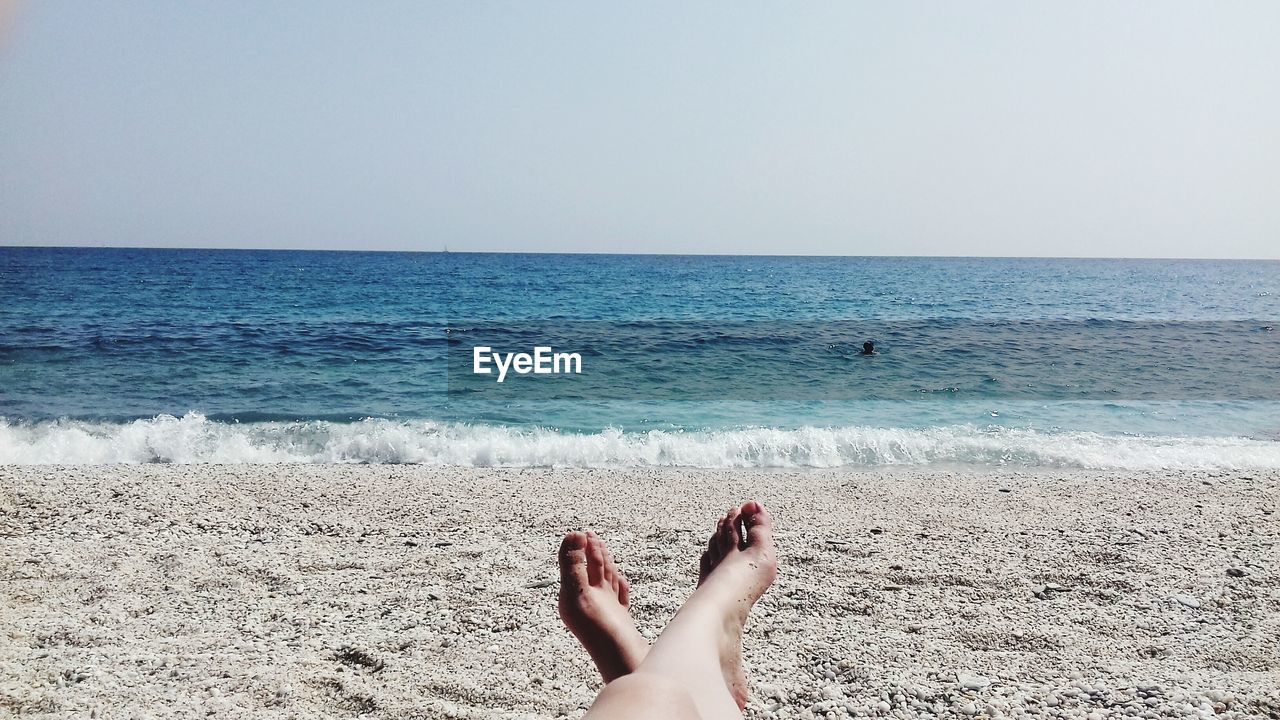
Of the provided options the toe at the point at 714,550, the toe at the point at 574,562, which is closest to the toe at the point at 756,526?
the toe at the point at 714,550

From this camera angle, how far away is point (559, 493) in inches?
203

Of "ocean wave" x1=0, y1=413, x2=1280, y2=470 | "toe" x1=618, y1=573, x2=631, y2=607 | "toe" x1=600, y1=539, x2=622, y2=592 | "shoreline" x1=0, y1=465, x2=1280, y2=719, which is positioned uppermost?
"toe" x1=600, y1=539, x2=622, y2=592

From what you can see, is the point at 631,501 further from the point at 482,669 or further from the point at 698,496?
the point at 482,669

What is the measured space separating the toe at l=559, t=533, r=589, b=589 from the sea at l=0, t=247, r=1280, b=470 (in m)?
4.39

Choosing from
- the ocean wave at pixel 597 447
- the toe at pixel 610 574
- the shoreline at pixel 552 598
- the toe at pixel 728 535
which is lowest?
the ocean wave at pixel 597 447

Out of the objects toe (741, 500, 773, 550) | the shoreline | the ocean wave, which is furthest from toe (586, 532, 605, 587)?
the ocean wave

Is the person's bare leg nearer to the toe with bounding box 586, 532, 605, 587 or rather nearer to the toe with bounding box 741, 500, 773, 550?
the toe with bounding box 741, 500, 773, 550

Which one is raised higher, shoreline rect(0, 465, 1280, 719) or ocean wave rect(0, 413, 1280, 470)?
shoreline rect(0, 465, 1280, 719)

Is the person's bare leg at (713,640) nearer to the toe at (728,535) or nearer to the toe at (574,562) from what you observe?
the toe at (728,535)

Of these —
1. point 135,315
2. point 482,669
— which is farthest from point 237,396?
point 135,315

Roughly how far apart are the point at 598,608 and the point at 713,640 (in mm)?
446

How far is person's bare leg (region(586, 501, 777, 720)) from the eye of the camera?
5.14 feet

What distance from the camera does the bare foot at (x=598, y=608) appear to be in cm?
215

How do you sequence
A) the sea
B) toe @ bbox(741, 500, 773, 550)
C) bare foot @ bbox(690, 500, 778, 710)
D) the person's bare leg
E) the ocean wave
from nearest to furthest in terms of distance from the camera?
the person's bare leg < bare foot @ bbox(690, 500, 778, 710) < toe @ bbox(741, 500, 773, 550) < the ocean wave < the sea
